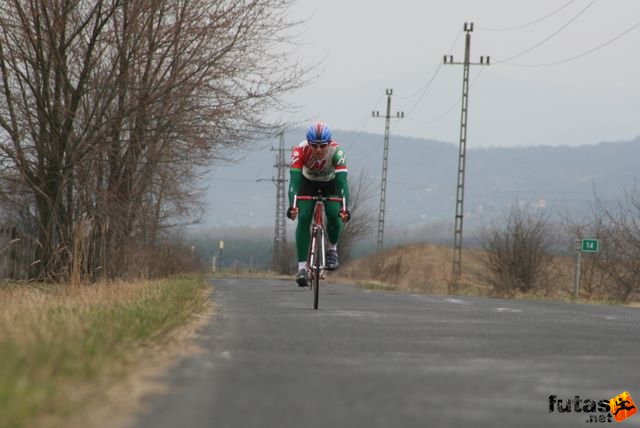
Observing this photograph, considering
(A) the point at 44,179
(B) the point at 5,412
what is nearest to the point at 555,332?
(B) the point at 5,412

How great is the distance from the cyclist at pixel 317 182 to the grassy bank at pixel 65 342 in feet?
6.43

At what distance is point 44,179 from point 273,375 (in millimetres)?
16215

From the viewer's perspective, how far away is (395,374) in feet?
25.2

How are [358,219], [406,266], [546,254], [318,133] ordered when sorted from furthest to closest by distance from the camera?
[358,219] < [406,266] < [546,254] < [318,133]

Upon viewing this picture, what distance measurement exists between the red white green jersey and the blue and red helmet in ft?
0.62

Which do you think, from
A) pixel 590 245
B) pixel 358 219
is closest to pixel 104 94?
pixel 590 245

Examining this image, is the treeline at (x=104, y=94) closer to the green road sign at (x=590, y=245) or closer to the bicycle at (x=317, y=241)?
the bicycle at (x=317, y=241)

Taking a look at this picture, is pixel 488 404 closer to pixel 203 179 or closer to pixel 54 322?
pixel 54 322

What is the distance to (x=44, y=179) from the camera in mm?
22797

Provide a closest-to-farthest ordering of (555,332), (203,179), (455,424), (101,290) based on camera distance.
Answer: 1. (455,424)
2. (555,332)
3. (101,290)
4. (203,179)

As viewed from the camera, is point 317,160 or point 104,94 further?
point 104,94

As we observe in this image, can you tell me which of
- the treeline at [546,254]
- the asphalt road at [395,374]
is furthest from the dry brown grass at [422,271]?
the asphalt road at [395,374]

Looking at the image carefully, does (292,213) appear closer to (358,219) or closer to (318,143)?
(318,143)

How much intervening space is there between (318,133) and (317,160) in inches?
17.7
